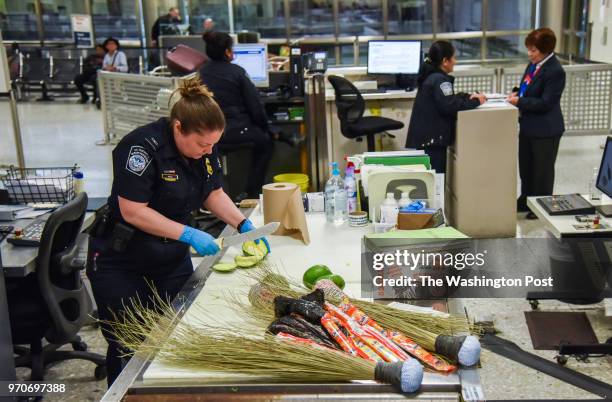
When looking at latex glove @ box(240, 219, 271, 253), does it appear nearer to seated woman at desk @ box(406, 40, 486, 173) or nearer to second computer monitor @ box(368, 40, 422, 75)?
seated woman at desk @ box(406, 40, 486, 173)

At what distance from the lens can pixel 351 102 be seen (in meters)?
5.48

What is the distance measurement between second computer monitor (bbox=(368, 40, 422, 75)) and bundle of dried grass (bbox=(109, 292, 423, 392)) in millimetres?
4949

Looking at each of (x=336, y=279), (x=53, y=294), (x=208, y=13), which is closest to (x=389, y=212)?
(x=336, y=279)

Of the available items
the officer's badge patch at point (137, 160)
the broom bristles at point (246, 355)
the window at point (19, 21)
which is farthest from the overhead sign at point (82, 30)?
the broom bristles at point (246, 355)

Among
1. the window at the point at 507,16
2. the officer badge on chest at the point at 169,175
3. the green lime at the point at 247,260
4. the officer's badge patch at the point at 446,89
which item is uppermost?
the window at the point at 507,16

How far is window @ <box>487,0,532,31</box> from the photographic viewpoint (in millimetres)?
11586

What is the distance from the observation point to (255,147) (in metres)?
5.27

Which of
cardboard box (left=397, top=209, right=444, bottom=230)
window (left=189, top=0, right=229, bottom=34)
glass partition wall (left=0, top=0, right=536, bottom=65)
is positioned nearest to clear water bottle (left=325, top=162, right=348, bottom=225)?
cardboard box (left=397, top=209, right=444, bottom=230)

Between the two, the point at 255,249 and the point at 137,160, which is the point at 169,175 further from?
the point at 255,249

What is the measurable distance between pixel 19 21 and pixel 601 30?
404 inches

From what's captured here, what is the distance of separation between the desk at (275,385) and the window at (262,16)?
958 cm

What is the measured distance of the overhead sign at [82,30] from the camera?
40.3 ft

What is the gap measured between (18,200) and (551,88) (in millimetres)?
3365

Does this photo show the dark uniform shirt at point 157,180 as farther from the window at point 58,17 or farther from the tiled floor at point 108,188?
the window at point 58,17
